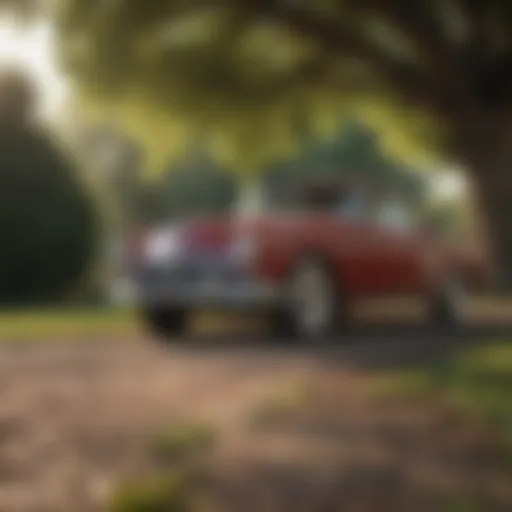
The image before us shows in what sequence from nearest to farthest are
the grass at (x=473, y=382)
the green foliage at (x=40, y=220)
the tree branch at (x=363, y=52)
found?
the green foliage at (x=40, y=220) → the tree branch at (x=363, y=52) → the grass at (x=473, y=382)

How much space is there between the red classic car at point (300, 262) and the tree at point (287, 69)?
7cm

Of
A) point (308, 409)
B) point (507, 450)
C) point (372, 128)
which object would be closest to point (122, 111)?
point (372, 128)

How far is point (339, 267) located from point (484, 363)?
0.29 meters

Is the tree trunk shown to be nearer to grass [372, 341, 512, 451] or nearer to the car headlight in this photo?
grass [372, 341, 512, 451]

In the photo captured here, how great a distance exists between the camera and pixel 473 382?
3.49ft

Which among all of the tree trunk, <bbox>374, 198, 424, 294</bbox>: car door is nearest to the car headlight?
<bbox>374, 198, 424, 294</bbox>: car door

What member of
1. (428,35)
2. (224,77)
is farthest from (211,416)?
(428,35)

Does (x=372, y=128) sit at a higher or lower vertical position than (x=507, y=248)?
higher

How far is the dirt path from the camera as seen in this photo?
917mm

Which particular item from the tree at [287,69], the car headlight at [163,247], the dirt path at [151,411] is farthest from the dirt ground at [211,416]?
the tree at [287,69]

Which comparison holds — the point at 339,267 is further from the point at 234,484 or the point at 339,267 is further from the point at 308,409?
the point at 234,484

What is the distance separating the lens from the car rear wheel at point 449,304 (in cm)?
88

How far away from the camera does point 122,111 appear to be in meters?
0.86

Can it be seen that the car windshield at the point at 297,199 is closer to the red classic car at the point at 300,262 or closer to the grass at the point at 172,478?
the red classic car at the point at 300,262
